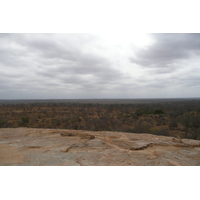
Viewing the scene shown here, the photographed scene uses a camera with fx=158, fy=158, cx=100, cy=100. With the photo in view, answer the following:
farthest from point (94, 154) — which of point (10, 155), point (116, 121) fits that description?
point (116, 121)

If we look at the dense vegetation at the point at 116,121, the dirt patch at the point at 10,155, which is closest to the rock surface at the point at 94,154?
the dirt patch at the point at 10,155

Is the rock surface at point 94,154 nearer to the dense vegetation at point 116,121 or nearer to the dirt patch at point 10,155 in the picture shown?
the dirt patch at point 10,155

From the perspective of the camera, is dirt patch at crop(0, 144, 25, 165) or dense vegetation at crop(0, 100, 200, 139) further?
dense vegetation at crop(0, 100, 200, 139)

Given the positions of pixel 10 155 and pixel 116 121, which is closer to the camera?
pixel 10 155

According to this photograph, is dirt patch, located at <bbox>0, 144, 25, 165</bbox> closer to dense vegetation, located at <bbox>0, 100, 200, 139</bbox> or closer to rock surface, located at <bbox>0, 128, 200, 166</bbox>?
rock surface, located at <bbox>0, 128, 200, 166</bbox>

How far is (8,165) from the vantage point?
4.16m

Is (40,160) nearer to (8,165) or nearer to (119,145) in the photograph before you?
(8,165)

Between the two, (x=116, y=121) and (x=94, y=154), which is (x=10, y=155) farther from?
(x=116, y=121)

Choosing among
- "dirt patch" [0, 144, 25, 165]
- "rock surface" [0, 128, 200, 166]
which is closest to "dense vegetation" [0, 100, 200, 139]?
"rock surface" [0, 128, 200, 166]

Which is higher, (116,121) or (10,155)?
(10,155)

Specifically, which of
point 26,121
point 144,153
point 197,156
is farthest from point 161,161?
point 26,121

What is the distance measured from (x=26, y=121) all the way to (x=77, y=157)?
53.3 feet

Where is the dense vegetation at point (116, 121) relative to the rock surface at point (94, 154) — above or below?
below

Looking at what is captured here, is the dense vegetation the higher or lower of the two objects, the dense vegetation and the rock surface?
the lower
